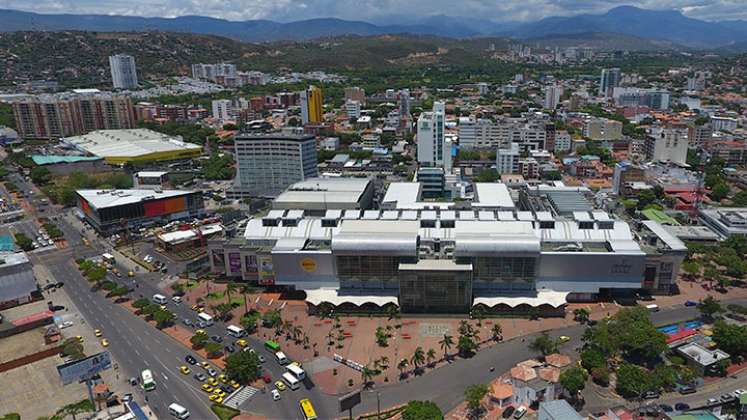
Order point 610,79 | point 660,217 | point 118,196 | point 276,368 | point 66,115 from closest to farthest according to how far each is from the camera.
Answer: point 276,368 → point 660,217 → point 118,196 → point 66,115 → point 610,79

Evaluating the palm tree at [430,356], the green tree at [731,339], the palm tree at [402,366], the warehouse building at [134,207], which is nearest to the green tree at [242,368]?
the palm tree at [402,366]

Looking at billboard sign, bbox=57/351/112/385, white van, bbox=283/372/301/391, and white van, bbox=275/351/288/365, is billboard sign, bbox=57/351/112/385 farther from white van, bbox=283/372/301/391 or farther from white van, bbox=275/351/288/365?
white van, bbox=283/372/301/391

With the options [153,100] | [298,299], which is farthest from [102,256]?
[153,100]

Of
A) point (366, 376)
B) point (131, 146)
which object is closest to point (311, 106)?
point (131, 146)

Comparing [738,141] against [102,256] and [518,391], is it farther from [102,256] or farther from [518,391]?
[102,256]

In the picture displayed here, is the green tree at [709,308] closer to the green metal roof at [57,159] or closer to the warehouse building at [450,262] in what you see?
the warehouse building at [450,262]

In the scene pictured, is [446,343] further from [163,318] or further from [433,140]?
[433,140]
